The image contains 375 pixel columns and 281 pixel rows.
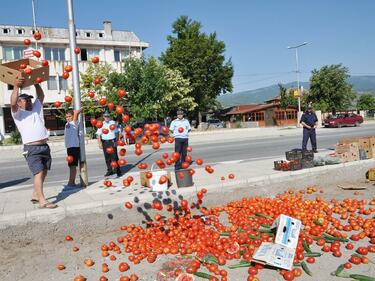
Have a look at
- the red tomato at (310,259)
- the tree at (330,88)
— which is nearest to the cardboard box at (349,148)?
the red tomato at (310,259)

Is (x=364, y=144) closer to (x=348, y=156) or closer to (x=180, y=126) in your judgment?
(x=348, y=156)

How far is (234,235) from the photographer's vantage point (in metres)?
5.27

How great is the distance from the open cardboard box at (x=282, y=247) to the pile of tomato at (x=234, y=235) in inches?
4.2

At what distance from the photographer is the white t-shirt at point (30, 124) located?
5684mm

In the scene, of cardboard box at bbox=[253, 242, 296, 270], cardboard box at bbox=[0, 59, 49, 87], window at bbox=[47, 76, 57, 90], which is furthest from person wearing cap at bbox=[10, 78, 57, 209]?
window at bbox=[47, 76, 57, 90]

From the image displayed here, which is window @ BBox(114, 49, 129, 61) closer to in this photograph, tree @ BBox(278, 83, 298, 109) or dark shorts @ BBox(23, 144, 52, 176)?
tree @ BBox(278, 83, 298, 109)

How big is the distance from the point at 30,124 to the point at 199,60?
3775 cm

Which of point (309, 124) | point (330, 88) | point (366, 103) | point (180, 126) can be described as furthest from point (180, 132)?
point (366, 103)

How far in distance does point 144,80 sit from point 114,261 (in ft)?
70.9

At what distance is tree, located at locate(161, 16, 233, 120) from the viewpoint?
42.4 meters

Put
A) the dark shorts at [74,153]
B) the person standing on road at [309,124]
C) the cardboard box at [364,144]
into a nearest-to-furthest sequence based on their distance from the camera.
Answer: the dark shorts at [74,153] → the cardboard box at [364,144] → the person standing on road at [309,124]

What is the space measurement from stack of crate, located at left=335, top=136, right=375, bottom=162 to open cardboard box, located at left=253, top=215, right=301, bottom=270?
529 centimetres

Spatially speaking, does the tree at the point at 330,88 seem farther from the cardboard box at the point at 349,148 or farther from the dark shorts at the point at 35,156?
the dark shorts at the point at 35,156

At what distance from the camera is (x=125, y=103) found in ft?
86.4
